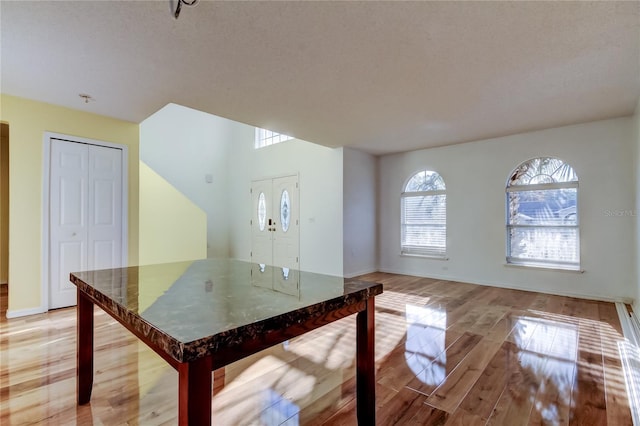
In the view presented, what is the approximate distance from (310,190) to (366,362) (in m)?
4.93

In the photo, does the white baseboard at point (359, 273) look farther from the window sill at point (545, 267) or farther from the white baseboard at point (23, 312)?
the white baseboard at point (23, 312)

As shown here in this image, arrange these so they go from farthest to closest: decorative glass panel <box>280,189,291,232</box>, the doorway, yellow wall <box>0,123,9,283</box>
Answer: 1. decorative glass panel <box>280,189,291,232</box>
2. the doorway
3. yellow wall <box>0,123,9,283</box>

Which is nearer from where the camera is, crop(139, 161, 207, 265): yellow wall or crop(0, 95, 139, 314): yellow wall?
crop(0, 95, 139, 314): yellow wall

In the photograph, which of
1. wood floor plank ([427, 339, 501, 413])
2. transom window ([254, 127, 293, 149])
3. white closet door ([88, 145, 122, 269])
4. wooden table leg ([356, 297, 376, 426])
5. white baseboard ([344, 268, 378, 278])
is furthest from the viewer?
transom window ([254, 127, 293, 149])

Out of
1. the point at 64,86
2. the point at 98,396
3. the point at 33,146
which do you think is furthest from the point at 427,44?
the point at 33,146

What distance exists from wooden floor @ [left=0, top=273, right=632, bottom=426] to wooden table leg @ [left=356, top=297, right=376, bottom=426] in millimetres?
307

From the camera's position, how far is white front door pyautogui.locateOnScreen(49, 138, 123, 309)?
362 centimetres

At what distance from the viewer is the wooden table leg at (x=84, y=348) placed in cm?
168

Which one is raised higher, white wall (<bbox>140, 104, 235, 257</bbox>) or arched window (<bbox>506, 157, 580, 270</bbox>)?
white wall (<bbox>140, 104, 235, 257</bbox>)

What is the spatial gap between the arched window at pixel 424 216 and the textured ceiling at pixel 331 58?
6.20 feet

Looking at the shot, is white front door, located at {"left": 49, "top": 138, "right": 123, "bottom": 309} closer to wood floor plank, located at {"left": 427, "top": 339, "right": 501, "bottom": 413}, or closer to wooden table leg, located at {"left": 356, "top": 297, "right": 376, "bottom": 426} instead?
wooden table leg, located at {"left": 356, "top": 297, "right": 376, "bottom": 426}

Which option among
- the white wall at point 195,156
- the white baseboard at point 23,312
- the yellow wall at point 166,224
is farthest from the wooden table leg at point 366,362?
the white wall at point 195,156

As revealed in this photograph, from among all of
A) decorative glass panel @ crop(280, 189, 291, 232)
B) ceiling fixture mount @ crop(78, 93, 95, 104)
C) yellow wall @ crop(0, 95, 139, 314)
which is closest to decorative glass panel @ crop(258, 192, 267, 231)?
decorative glass panel @ crop(280, 189, 291, 232)

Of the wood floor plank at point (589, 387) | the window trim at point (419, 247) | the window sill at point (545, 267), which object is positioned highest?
the window trim at point (419, 247)
